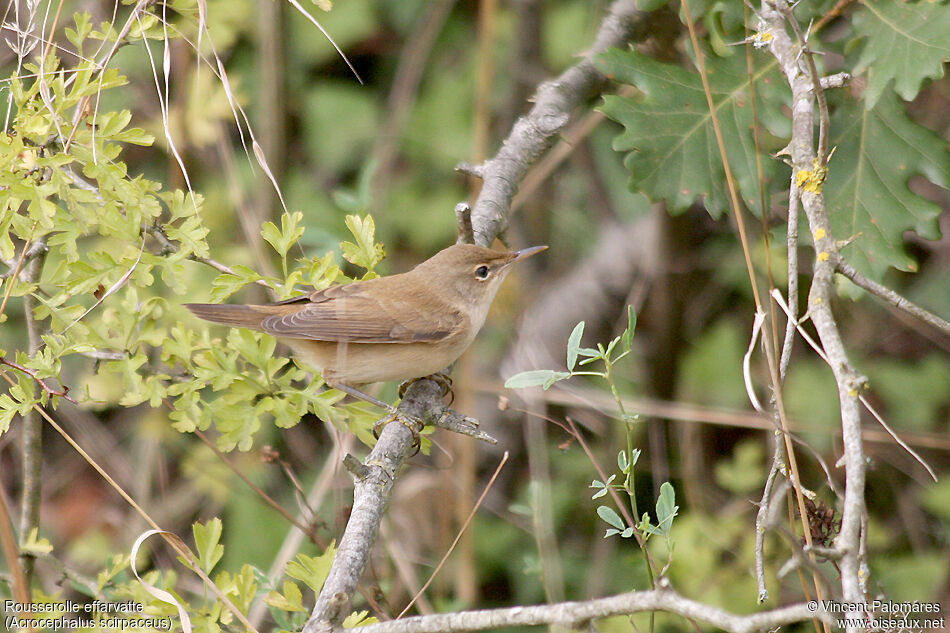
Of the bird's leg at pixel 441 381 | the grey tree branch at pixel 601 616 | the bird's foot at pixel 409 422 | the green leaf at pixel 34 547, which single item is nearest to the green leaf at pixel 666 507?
the grey tree branch at pixel 601 616

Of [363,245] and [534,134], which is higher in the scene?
[534,134]

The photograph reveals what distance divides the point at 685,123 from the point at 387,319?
1413 millimetres

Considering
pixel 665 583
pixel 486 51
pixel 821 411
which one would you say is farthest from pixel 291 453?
pixel 665 583

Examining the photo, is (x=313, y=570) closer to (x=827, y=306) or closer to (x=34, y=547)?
(x=34, y=547)

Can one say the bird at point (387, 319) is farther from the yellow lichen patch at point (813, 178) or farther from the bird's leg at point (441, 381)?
the yellow lichen patch at point (813, 178)

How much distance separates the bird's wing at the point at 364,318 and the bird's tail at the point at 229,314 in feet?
0.46

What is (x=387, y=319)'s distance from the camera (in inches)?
135

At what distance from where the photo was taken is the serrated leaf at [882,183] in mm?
2756

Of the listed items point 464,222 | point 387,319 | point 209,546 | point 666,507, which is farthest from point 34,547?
point 666,507

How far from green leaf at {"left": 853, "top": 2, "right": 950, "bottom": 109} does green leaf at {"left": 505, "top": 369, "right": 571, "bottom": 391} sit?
1.36 meters

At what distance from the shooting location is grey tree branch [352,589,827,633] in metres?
1.35

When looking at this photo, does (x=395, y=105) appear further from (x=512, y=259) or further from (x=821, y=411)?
(x=821, y=411)

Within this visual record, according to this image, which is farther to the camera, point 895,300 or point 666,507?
point 666,507

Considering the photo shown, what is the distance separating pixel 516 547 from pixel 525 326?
1318 millimetres
